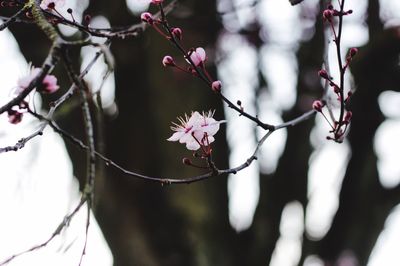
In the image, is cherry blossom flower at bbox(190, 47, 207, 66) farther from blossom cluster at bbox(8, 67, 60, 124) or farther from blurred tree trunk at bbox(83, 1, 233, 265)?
blurred tree trunk at bbox(83, 1, 233, 265)

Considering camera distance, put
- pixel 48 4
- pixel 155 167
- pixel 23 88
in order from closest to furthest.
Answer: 1. pixel 23 88
2. pixel 48 4
3. pixel 155 167

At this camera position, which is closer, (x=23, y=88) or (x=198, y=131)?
(x=23, y=88)

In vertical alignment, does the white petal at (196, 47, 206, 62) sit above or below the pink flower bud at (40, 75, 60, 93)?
above

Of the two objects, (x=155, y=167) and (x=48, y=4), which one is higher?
(x=155, y=167)

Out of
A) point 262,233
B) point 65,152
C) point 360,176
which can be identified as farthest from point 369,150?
point 65,152

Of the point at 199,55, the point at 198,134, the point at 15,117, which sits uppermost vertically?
the point at 199,55

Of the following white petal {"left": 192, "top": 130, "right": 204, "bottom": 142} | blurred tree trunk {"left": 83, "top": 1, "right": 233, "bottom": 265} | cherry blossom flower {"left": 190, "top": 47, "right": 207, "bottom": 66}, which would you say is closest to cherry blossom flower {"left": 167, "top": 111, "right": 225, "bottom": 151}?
white petal {"left": 192, "top": 130, "right": 204, "bottom": 142}

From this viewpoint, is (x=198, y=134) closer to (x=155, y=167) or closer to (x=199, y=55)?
(x=199, y=55)

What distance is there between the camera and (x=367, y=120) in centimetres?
242

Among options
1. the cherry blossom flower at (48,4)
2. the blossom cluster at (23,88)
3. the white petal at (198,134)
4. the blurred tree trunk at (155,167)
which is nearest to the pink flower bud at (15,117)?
the blossom cluster at (23,88)

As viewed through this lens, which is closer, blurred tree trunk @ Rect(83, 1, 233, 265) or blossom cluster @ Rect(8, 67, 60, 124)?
blossom cluster @ Rect(8, 67, 60, 124)

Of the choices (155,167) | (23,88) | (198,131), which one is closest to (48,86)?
(23,88)

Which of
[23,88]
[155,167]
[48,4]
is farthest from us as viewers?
[155,167]

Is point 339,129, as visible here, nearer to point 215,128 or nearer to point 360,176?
point 215,128
